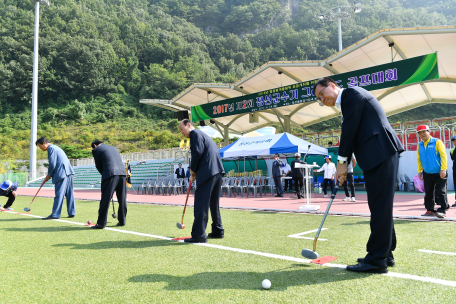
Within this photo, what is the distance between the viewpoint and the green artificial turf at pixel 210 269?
103 inches

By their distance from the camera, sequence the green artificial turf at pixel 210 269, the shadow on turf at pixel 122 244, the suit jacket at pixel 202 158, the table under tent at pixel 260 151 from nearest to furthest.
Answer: the green artificial turf at pixel 210 269 < the shadow on turf at pixel 122 244 < the suit jacket at pixel 202 158 < the table under tent at pixel 260 151

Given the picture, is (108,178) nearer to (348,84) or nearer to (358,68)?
(348,84)

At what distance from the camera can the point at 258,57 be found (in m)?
91.8

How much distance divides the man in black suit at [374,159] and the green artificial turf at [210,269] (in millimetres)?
226

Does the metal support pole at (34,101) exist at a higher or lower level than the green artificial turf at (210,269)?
higher

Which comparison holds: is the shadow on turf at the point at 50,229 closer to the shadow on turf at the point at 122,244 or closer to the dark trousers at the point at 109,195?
the dark trousers at the point at 109,195

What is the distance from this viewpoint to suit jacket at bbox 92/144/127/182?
250 inches

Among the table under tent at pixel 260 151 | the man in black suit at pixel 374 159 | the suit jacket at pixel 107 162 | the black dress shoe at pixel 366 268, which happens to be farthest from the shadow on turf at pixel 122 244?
the table under tent at pixel 260 151

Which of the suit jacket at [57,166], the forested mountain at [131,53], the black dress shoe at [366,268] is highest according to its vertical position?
the forested mountain at [131,53]

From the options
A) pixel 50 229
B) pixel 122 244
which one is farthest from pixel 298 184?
pixel 122 244

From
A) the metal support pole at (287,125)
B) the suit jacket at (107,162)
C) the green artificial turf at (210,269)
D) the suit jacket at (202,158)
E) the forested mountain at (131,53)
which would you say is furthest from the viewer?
the forested mountain at (131,53)

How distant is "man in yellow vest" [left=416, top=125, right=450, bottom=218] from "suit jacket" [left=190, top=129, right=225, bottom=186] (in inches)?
173

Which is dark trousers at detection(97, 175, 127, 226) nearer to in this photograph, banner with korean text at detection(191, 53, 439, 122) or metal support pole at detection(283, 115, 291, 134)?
banner with korean text at detection(191, 53, 439, 122)

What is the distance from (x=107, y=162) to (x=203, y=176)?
2576mm
